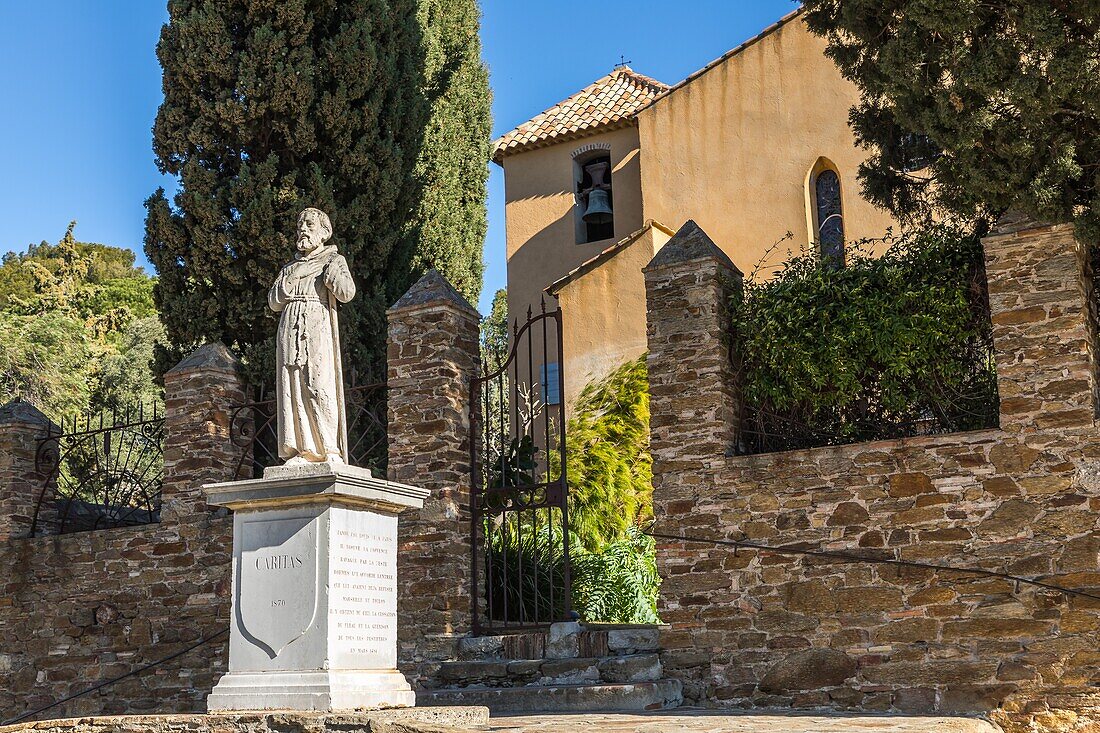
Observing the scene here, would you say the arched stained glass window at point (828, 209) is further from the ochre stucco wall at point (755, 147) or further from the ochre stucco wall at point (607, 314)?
the ochre stucco wall at point (607, 314)

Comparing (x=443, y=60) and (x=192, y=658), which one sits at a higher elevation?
(x=443, y=60)

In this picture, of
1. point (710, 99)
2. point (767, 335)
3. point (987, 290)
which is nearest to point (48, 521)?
point (767, 335)

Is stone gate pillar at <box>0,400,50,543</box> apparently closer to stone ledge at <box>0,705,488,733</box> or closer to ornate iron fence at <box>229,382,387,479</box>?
ornate iron fence at <box>229,382,387,479</box>

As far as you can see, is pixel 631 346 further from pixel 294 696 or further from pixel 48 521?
pixel 294 696

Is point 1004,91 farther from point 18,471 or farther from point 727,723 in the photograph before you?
point 18,471

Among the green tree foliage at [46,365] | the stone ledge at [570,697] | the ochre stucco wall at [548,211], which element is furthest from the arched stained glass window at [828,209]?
the green tree foliage at [46,365]

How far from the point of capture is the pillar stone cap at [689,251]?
33.5 ft

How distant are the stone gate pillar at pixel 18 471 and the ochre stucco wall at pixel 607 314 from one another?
7.31 meters

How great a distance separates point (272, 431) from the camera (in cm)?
1221

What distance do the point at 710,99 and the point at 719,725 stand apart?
1272 cm

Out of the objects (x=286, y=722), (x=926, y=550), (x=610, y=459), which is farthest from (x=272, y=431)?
(x=926, y=550)

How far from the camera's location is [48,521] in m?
13.2

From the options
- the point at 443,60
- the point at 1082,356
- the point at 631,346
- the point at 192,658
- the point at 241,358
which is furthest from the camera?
the point at 631,346

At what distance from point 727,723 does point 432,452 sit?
4074mm
